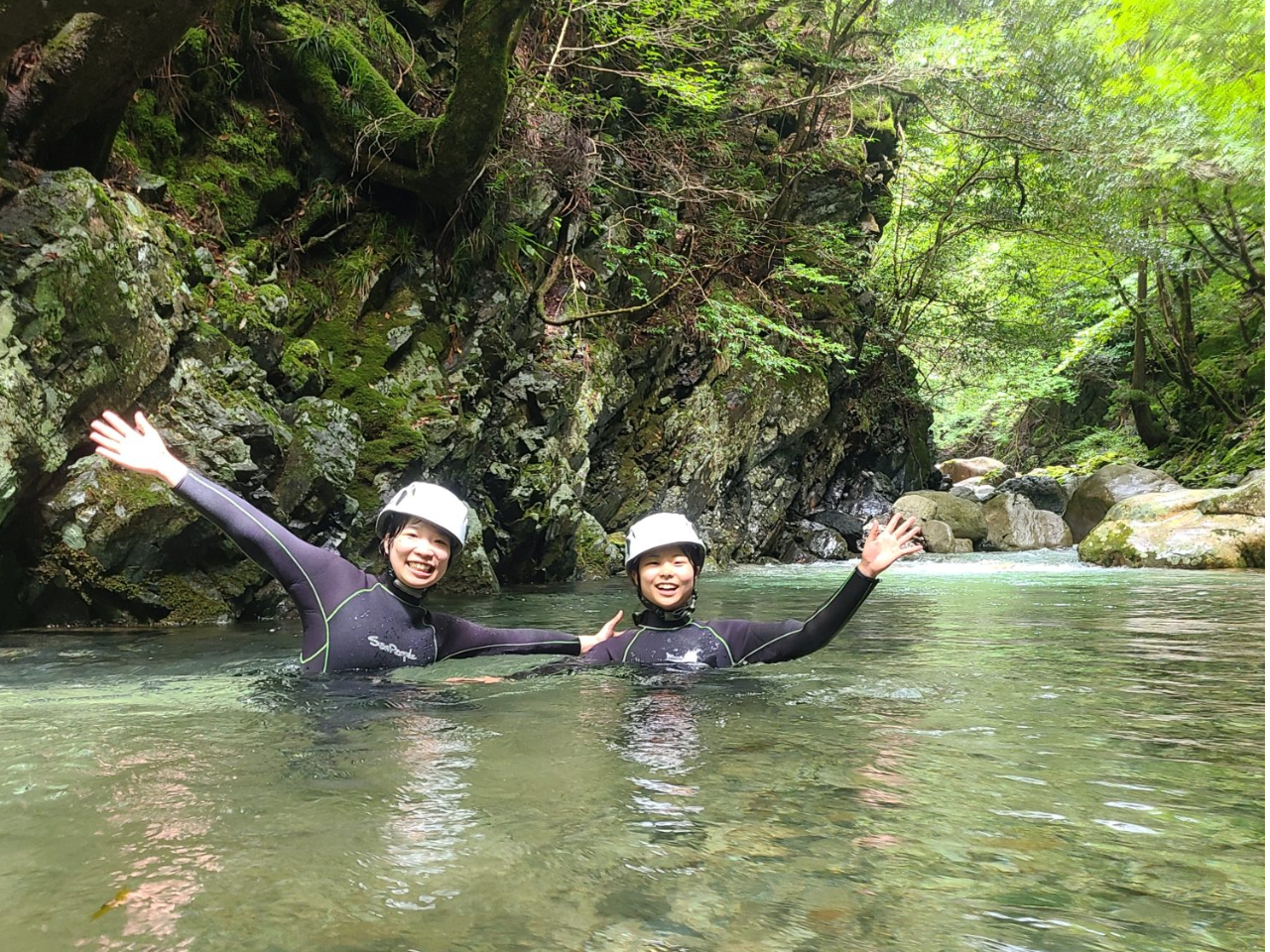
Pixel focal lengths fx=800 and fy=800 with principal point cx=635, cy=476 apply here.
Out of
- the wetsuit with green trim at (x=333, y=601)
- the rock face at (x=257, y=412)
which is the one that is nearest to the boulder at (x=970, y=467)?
the rock face at (x=257, y=412)

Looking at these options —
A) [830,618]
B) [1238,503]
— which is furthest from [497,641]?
[1238,503]

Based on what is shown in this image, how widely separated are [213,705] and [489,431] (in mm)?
6232

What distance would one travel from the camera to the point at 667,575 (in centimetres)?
432

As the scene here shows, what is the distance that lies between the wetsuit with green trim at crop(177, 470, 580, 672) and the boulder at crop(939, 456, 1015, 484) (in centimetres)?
2766

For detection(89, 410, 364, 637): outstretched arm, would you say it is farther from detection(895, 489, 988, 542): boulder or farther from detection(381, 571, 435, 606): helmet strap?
detection(895, 489, 988, 542): boulder

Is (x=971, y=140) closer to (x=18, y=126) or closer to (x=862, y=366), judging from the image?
(x=862, y=366)

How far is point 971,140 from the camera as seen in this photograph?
1642cm

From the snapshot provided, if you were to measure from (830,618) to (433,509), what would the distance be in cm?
206

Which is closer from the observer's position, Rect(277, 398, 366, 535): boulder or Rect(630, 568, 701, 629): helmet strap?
Rect(630, 568, 701, 629): helmet strap

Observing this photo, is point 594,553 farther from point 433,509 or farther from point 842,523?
point 842,523

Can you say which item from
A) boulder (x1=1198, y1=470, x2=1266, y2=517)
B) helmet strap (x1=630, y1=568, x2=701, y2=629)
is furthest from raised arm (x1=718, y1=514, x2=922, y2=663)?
boulder (x1=1198, y1=470, x2=1266, y2=517)

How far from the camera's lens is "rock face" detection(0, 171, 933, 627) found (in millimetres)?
4770

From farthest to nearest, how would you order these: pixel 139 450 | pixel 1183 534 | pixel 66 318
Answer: pixel 1183 534
pixel 66 318
pixel 139 450

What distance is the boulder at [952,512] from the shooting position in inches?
698
